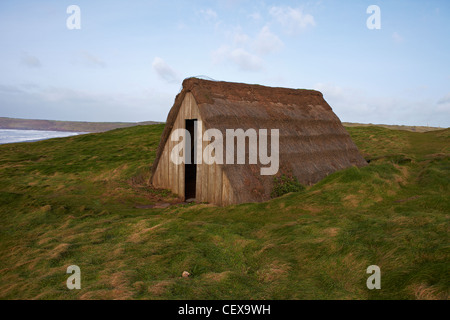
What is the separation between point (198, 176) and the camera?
11203 mm

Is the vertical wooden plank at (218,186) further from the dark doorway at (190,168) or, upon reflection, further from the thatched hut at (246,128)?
the dark doorway at (190,168)

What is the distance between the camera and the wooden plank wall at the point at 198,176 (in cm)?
1009

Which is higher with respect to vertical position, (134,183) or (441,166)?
(441,166)

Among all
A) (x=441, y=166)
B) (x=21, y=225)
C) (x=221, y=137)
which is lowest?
(x=21, y=225)

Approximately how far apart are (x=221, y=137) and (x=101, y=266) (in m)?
5.93

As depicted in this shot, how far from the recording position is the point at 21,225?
8195 millimetres

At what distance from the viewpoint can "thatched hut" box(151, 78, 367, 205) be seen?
1023 centimetres
